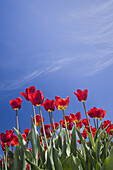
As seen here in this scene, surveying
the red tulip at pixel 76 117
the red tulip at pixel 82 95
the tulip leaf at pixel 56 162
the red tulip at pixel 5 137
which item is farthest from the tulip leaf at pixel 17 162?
the red tulip at pixel 76 117

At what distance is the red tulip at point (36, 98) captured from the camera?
5.93ft

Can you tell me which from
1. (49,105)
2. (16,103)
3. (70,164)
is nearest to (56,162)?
(70,164)

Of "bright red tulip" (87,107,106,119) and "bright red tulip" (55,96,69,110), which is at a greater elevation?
"bright red tulip" (87,107,106,119)

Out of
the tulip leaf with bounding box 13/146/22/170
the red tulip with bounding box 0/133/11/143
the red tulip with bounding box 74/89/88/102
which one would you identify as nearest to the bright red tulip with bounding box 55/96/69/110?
the red tulip with bounding box 74/89/88/102

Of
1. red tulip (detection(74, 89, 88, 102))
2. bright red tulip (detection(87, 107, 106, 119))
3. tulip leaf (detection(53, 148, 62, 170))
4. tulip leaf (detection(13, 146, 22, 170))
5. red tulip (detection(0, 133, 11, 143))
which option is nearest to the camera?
tulip leaf (detection(53, 148, 62, 170))

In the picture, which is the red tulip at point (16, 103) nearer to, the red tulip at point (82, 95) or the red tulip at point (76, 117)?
the red tulip at point (82, 95)

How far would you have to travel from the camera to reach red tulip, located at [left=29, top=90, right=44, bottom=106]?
1.81 metres

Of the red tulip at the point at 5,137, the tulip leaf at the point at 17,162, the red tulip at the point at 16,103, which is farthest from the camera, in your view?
the red tulip at the point at 5,137

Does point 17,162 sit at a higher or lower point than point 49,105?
lower

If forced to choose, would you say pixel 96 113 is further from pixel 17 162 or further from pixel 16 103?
pixel 17 162

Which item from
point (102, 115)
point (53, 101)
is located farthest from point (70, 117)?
point (53, 101)

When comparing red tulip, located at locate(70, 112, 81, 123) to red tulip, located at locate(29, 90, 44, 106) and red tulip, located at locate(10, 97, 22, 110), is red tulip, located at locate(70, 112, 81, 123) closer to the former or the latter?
red tulip, located at locate(10, 97, 22, 110)

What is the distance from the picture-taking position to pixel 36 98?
5.95 feet

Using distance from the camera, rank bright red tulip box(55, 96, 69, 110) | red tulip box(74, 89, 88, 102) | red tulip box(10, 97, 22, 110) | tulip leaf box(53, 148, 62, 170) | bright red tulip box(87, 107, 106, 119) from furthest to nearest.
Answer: bright red tulip box(87, 107, 106, 119) → red tulip box(74, 89, 88, 102) → red tulip box(10, 97, 22, 110) → bright red tulip box(55, 96, 69, 110) → tulip leaf box(53, 148, 62, 170)
